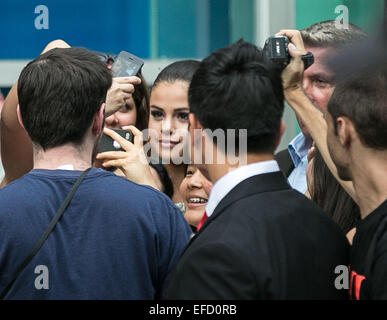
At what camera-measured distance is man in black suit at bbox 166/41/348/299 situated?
1.62 m

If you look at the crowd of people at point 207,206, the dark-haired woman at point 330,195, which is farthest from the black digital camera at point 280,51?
the dark-haired woman at point 330,195

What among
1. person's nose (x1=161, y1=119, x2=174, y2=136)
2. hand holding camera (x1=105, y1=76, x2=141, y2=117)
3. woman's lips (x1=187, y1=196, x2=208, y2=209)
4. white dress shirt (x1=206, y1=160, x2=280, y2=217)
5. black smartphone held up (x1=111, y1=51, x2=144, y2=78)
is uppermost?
black smartphone held up (x1=111, y1=51, x2=144, y2=78)

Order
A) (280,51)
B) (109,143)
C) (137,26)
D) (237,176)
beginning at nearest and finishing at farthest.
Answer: (237,176)
(280,51)
(109,143)
(137,26)

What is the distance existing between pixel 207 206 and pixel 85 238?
36cm

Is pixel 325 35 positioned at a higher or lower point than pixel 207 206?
higher

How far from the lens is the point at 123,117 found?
3.49 metres

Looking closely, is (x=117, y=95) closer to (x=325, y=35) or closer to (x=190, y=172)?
(x=190, y=172)

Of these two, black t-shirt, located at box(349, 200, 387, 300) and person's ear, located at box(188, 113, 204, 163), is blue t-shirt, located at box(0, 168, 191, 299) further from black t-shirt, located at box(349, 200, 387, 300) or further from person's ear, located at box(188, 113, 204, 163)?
black t-shirt, located at box(349, 200, 387, 300)

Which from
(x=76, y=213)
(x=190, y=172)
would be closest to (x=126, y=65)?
(x=190, y=172)

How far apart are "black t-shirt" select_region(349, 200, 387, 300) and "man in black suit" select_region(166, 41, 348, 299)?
3 centimetres

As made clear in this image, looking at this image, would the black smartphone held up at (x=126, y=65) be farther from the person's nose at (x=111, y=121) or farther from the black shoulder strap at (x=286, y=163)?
the black shoulder strap at (x=286, y=163)

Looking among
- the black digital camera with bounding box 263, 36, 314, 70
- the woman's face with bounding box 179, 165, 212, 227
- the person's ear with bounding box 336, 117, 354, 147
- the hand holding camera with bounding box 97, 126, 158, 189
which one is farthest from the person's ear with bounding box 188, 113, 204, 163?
the woman's face with bounding box 179, 165, 212, 227

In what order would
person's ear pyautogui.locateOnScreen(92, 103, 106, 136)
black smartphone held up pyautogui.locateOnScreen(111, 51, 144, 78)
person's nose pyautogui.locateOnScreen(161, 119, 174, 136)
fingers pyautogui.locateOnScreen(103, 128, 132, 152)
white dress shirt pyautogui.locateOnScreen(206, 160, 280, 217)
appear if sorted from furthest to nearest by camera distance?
person's nose pyautogui.locateOnScreen(161, 119, 174, 136) → black smartphone held up pyautogui.locateOnScreen(111, 51, 144, 78) → fingers pyautogui.locateOnScreen(103, 128, 132, 152) → person's ear pyautogui.locateOnScreen(92, 103, 106, 136) → white dress shirt pyautogui.locateOnScreen(206, 160, 280, 217)

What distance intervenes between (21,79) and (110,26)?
2.94 meters
